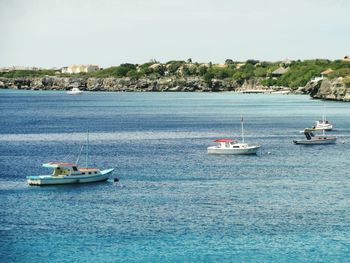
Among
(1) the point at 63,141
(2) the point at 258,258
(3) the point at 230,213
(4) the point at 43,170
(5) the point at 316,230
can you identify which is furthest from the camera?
(1) the point at 63,141

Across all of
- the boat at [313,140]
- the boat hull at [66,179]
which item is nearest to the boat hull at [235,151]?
the boat at [313,140]

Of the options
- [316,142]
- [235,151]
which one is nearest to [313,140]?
[316,142]

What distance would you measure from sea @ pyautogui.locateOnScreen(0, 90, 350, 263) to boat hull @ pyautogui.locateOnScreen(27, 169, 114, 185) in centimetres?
63

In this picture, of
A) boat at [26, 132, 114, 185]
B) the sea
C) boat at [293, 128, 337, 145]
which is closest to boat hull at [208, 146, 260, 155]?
the sea

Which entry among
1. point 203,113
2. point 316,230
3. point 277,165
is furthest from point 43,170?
point 203,113

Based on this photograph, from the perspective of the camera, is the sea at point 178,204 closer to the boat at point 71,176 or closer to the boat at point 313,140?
the boat at point 71,176

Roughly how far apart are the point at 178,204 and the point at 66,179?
13.2 meters

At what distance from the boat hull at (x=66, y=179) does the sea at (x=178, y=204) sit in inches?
24.8

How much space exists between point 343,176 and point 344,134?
45.9 meters

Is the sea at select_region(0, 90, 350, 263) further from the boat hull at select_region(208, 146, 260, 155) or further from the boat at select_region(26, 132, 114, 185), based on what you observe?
the boat hull at select_region(208, 146, 260, 155)

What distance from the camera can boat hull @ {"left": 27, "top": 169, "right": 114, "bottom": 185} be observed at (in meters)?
68.4

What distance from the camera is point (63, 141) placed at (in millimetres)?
106812

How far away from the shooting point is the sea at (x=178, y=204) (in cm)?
4750

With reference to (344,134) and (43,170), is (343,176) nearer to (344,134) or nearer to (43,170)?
(43,170)
